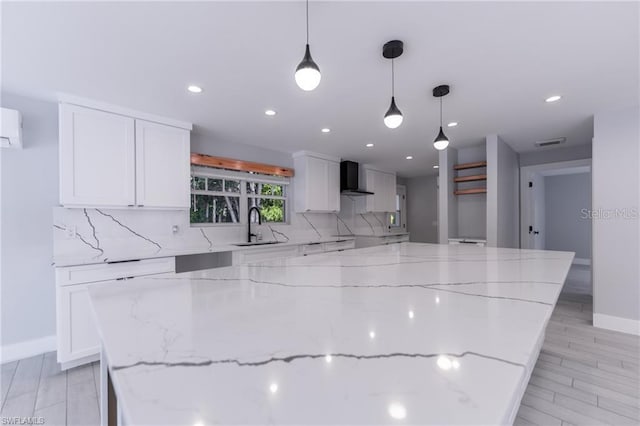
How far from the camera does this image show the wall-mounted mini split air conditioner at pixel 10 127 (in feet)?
7.39

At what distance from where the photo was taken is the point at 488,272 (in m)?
1.46

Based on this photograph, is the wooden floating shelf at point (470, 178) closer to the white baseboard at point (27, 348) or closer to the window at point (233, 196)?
the window at point (233, 196)

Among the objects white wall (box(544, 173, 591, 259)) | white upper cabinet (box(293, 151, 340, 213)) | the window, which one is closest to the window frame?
the window

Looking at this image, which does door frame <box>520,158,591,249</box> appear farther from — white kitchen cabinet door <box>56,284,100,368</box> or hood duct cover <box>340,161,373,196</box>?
white kitchen cabinet door <box>56,284,100,368</box>

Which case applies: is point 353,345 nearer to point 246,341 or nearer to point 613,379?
point 246,341

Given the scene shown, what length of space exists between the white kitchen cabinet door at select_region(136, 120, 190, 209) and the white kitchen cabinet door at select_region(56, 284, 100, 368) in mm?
961

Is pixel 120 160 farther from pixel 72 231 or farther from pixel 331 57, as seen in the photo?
pixel 331 57

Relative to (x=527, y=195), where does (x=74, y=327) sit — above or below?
below

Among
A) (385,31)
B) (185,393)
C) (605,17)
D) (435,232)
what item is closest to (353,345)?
(185,393)

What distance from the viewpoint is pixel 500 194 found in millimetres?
3848

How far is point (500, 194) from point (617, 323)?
1.78 meters

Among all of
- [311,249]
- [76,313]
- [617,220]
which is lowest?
[76,313]

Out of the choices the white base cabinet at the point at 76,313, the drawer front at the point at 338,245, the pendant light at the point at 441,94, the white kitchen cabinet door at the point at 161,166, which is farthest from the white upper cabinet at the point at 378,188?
the white base cabinet at the point at 76,313

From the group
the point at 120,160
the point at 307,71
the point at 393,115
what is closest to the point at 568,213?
the point at 393,115
